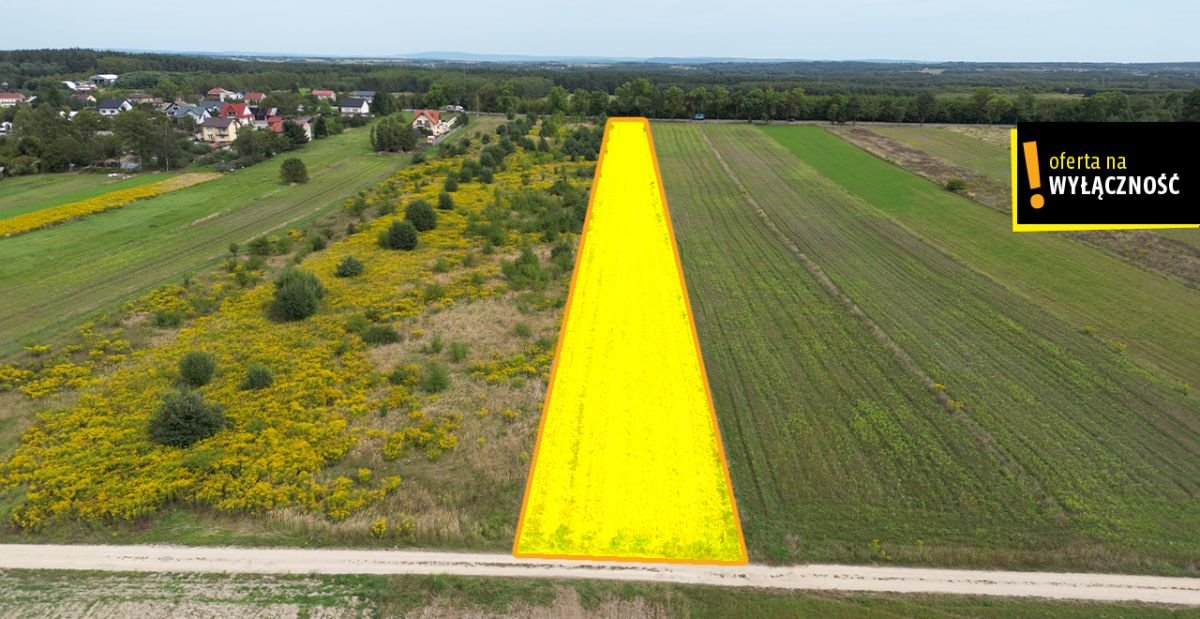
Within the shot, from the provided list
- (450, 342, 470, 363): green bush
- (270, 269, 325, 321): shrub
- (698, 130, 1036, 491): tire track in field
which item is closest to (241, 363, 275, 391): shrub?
(270, 269, 325, 321): shrub

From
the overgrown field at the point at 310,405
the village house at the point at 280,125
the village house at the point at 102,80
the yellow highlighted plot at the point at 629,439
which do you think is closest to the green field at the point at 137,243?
the overgrown field at the point at 310,405

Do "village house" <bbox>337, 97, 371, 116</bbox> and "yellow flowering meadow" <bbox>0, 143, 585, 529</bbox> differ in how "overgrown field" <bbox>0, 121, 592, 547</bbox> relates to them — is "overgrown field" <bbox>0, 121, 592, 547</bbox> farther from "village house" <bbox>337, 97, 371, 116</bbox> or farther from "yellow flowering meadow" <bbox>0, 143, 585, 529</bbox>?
"village house" <bbox>337, 97, 371, 116</bbox>

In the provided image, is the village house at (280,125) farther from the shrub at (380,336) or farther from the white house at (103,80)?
the white house at (103,80)

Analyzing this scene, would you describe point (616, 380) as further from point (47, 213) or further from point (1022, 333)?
point (47, 213)

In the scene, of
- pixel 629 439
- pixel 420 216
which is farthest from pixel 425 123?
pixel 629 439

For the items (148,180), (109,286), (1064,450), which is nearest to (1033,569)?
(1064,450)

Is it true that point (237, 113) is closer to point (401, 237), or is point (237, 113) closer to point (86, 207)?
point (86, 207)
